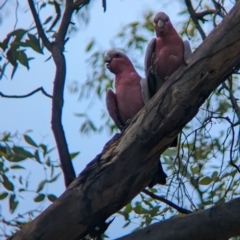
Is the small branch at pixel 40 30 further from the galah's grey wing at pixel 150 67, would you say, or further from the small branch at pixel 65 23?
the galah's grey wing at pixel 150 67

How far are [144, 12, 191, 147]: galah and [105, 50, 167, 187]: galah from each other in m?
0.10

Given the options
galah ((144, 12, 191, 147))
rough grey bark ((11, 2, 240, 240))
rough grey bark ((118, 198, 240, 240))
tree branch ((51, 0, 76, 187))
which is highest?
galah ((144, 12, 191, 147))

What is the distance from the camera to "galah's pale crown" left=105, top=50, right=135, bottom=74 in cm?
425

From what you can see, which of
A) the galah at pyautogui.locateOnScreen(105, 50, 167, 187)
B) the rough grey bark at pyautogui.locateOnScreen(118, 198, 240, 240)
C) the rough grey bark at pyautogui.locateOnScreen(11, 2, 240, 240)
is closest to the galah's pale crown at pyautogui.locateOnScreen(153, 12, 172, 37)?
the galah at pyautogui.locateOnScreen(105, 50, 167, 187)

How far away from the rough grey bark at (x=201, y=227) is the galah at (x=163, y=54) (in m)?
0.86

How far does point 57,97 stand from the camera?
3.01 metres

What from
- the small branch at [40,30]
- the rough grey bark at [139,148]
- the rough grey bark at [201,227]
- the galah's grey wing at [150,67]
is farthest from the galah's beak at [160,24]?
the rough grey bark at [201,227]

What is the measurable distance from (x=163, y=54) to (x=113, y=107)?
64 centimetres

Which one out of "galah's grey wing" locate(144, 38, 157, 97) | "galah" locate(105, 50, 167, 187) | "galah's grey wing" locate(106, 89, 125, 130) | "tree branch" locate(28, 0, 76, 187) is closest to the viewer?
"tree branch" locate(28, 0, 76, 187)

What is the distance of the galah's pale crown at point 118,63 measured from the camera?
13.9 feet

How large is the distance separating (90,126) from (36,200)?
51.4 inches

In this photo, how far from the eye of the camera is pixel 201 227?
8.87 ft

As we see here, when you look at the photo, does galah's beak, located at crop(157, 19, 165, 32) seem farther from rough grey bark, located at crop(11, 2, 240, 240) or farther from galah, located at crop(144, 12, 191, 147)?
rough grey bark, located at crop(11, 2, 240, 240)

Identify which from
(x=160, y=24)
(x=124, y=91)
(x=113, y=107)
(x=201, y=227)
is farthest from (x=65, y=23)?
(x=201, y=227)
